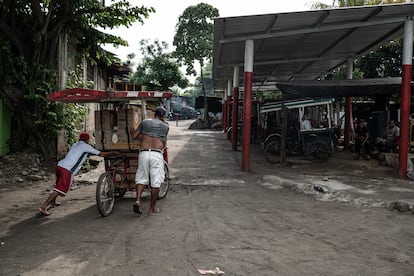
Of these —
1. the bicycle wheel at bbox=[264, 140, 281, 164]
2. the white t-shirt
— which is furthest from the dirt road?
the bicycle wheel at bbox=[264, 140, 281, 164]

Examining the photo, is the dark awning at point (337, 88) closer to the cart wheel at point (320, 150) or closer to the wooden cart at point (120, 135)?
the cart wheel at point (320, 150)

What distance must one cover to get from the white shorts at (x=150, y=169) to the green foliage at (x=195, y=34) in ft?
87.0

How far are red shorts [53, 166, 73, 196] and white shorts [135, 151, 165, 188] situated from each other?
1136 mm

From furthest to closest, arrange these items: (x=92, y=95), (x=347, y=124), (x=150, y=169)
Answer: (x=347, y=124) < (x=150, y=169) < (x=92, y=95)

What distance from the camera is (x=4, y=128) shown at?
10.2 meters

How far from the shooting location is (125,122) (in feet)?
22.4

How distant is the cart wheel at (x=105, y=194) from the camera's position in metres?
5.99

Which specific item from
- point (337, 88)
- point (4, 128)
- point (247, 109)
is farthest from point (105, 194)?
point (337, 88)

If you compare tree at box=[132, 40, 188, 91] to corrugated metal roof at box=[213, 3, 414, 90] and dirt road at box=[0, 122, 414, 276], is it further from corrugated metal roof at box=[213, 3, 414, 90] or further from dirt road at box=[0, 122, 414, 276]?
dirt road at box=[0, 122, 414, 276]

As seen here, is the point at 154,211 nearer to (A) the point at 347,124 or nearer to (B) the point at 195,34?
(A) the point at 347,124

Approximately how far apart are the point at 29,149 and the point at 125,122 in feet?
16.6

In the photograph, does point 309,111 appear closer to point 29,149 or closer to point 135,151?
point 135,151

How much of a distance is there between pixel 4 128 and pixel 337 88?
9728mm

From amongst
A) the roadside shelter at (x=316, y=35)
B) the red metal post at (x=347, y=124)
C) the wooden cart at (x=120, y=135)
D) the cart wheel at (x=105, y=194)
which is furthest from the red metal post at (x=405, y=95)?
the cart wheel at (x=105, y=194)
